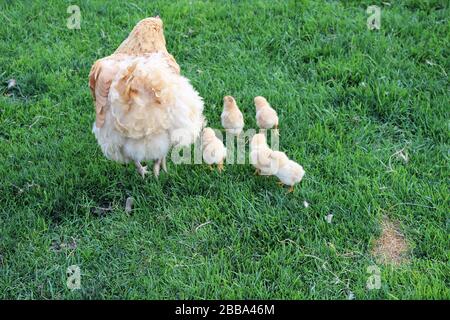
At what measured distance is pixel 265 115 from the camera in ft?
17.0

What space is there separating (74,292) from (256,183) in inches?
66.7

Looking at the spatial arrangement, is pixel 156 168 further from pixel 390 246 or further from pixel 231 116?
pixel 390 246

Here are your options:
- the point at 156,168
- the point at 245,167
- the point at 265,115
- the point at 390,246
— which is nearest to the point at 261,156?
the point at 245,167

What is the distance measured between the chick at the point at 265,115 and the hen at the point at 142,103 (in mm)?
707

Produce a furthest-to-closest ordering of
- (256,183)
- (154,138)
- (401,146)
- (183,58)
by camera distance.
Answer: (183,58) → (401,146) → (256,183) → (154,138)

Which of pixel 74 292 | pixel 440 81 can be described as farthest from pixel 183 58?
pixel 74 292

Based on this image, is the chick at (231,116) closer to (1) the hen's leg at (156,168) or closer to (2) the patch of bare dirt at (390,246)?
(1) the hen's leg at (156,168)

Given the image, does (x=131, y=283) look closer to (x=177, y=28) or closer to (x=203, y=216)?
(x=203, y=216)

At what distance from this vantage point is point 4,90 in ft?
20.3

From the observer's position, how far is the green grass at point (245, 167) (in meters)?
4.20

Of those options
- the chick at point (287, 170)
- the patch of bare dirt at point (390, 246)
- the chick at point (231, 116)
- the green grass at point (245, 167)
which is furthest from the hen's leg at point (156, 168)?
the patch of bare dirt at point (390, 246)

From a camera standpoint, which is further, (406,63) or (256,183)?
(406,63)

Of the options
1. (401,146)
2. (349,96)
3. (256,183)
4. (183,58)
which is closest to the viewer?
(256,183)

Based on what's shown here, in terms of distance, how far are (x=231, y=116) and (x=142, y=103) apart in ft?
3.76
